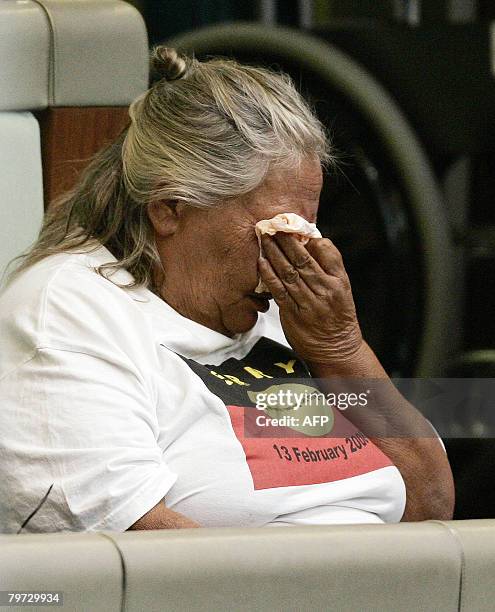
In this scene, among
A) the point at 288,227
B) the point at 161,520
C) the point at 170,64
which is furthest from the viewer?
the point at 170,64

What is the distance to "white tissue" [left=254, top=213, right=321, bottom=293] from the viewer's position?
1.47m

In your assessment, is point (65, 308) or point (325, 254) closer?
point (65, 308)

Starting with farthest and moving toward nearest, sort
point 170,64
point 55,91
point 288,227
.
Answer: point 55,91
point 170,64
point 288,227

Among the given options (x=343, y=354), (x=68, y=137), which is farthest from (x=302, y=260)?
(x=68, y=137)

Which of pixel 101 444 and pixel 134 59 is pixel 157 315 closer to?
pixel 101 444

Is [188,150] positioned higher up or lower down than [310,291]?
higher up

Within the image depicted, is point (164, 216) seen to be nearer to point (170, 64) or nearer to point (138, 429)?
point (170, 64)

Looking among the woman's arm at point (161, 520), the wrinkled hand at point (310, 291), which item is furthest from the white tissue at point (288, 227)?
the woman's arm at point (161, 520)

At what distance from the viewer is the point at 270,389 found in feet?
5.03

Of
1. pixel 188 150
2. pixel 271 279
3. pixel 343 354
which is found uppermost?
pixel 188 150

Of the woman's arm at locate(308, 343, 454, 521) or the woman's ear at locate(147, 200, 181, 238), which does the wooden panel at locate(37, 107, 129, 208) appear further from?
the woman's arm at locate(308, 343, 454, 521)

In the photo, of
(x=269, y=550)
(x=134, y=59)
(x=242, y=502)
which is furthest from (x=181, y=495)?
(x=134, y=59)

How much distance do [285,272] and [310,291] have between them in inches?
1.6

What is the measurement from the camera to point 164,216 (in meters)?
1.52
